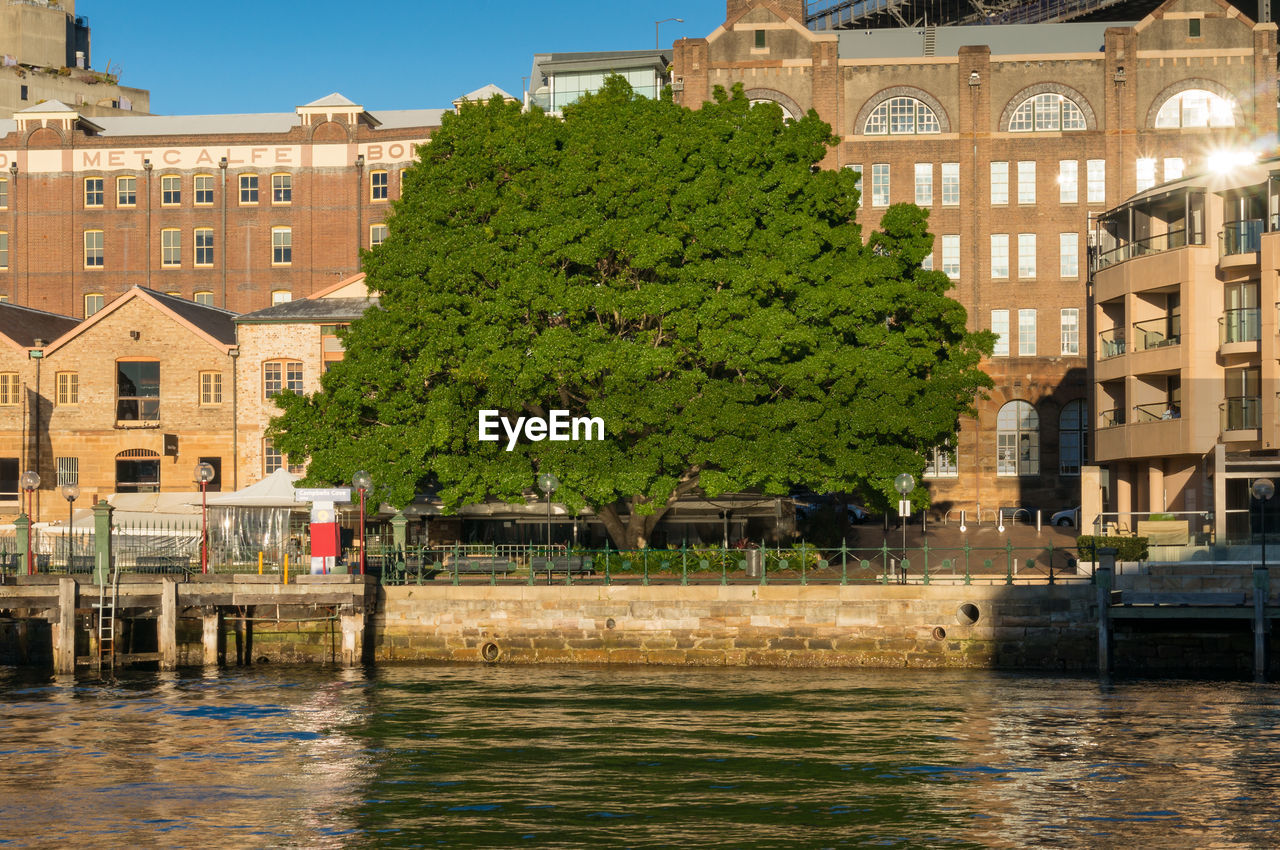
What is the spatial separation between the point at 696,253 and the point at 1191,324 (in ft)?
53.7

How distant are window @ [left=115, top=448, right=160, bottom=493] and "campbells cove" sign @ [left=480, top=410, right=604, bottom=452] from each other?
69.1 feet

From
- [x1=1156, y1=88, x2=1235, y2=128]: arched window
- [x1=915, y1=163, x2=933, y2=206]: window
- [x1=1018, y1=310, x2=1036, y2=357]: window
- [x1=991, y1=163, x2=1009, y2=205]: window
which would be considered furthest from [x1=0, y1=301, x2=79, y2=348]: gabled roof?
[x1=1156, y1=88, x2=1235, y2=128]: arched window

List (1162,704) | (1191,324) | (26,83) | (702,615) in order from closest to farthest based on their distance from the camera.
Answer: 1. (1162,704)
2. (702,615)
3. (1191,324)
4. (26,83)

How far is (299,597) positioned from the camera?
42.5 meters

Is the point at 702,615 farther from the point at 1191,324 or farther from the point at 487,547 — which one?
the point at 1191,324

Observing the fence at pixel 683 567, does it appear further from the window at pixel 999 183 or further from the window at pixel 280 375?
the window at pixel 999 183

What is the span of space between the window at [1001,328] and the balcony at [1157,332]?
71.2 feet

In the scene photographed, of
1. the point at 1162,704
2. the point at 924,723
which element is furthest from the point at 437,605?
the point at 1162,704

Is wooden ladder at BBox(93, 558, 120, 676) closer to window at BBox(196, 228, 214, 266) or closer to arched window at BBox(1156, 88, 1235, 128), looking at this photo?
window at BBox(196, 228, 214, 266)

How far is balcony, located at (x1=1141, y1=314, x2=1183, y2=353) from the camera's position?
52500 mm

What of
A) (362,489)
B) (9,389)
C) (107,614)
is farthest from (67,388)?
(362,489)

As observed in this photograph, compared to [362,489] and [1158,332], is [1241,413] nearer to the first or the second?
[1158,332]

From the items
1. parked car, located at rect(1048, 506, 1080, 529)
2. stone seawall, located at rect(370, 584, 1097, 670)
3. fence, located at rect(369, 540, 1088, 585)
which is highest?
parked car, located at rect(1048, 506, 1080, 529)

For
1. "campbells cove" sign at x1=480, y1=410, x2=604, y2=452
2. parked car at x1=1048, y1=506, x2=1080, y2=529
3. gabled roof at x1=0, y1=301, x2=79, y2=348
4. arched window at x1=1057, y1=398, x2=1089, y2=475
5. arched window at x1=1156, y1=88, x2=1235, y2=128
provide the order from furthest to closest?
arched window at x1=1156, y1=88, x2=1235, y2=128 → arched window at x1=1057, y1=398, x2=1089, y2=475 → parked car at x1=1048, y1=506, x2=1080, y2=529 → gabled roof at x1=0, y1=301, x2=79, y2=348 → "campbells cove" sign at x1=480, y1=410, x2=604, y2=452
